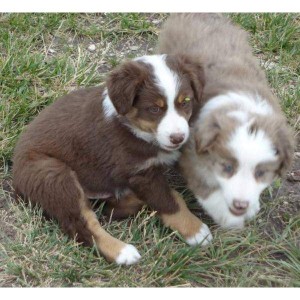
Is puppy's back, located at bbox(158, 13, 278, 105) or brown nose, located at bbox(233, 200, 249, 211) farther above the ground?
puppy's back, located at bbox(158, 13, 278, 105)

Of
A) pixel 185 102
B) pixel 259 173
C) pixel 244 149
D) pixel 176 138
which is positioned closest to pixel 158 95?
pixel 185 102

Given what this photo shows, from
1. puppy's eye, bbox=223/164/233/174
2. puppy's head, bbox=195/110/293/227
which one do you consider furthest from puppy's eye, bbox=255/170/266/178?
puppy's eye, bbox=223/164/233/174

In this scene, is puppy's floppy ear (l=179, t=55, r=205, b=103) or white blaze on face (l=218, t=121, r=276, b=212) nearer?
white blaze on face (l=218, t=121, r=276, b=212)

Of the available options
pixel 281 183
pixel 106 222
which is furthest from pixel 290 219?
pixel 106 222

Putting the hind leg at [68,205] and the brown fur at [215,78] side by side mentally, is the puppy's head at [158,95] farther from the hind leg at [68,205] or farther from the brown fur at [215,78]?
the hind leg at [68,205]

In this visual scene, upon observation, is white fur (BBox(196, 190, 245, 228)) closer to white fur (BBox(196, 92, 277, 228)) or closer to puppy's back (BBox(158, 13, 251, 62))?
white fur (BBox(196, 92, 277, 228))

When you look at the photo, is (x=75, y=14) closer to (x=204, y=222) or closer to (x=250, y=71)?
(x=250, y=71)
